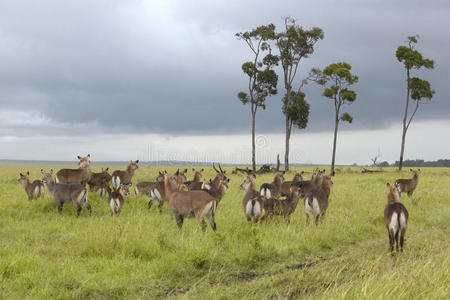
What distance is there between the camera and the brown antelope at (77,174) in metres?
16.1

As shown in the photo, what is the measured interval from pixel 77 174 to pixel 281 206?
8.90 metres

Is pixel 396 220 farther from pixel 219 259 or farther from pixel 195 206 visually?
pixel 195 206

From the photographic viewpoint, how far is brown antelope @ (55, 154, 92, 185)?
16.1 metres

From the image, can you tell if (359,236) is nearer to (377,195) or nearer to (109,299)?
(109,299)

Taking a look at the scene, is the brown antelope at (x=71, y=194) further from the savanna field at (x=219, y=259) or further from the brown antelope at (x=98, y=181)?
the brown antelope at (x=98, y=181)

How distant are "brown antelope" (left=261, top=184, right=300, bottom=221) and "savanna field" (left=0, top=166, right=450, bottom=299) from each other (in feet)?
0.77

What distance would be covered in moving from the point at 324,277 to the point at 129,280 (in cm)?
327

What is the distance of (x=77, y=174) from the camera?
16484 mm

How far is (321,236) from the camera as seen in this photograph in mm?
9844

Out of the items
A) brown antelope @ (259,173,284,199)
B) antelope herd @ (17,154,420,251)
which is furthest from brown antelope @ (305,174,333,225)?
brown antelope @ (259,173,284,199)

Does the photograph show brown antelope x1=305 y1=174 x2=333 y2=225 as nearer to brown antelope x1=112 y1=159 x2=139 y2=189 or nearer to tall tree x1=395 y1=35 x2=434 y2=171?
brown antelope x1=112 y1=159 x2=139 y2=189

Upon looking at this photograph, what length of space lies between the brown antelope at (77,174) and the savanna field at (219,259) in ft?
10.2

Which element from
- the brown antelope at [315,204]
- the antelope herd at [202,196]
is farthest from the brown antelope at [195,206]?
the brown antelope at [315,204]

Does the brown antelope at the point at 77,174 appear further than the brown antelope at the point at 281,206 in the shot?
Yes
